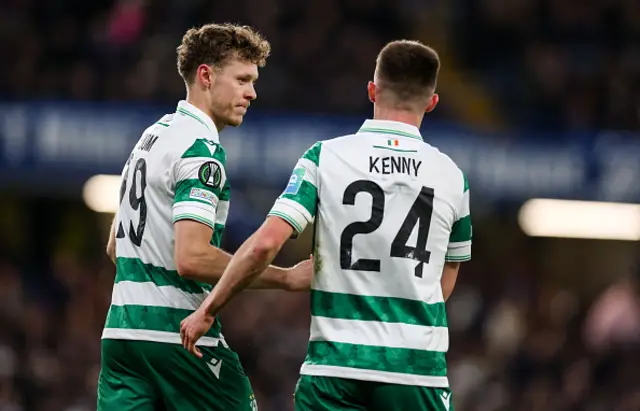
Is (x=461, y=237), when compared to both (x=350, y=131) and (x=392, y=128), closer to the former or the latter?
(x=392, y=128)

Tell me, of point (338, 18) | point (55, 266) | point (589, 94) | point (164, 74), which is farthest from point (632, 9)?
point (55, 266)

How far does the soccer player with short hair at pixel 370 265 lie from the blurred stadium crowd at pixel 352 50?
31.1 feet

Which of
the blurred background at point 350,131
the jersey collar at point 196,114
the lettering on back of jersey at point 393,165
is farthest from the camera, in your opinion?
the blurred background at point 350,131

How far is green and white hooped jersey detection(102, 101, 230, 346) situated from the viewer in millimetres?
6129

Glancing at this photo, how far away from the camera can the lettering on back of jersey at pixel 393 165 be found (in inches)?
226

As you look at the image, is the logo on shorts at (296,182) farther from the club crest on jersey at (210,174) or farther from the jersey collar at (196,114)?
the jersey collar at (196,114)

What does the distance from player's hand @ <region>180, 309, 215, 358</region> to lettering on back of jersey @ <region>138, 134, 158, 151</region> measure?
2.92 ft

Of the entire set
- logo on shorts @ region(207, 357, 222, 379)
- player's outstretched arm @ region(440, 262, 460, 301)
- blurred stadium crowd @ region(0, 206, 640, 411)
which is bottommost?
blurred stadium crowd @ region(0, 206, 640, 411)

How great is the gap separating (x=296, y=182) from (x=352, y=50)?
10982 mm

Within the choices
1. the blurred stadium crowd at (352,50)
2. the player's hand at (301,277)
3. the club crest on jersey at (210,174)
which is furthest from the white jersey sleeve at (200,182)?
the blurred stadium crowd at (352,50)

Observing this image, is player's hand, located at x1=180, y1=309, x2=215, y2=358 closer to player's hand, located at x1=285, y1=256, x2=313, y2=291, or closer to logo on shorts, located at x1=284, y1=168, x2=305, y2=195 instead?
player's hand, located at x1=285, y1=256, x2=313, y2=291

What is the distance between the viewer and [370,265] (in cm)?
564

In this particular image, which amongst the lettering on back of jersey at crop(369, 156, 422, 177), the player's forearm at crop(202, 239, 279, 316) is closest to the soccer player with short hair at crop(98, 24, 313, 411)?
the player's forearm at crop(202, 239, 279, 316)

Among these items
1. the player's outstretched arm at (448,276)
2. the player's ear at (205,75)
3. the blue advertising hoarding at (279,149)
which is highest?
the player's ear at (205,75)
